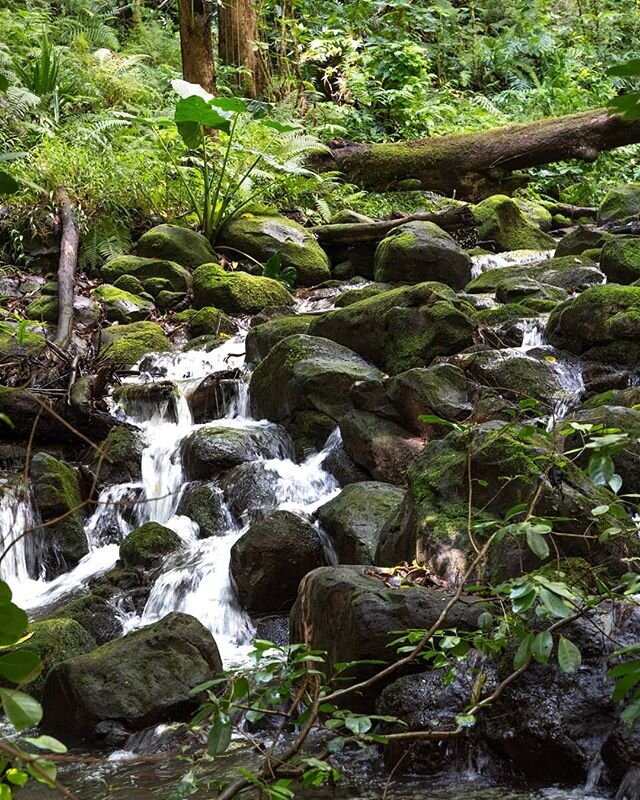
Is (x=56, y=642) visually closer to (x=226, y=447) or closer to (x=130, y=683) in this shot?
(x=130, y=683)

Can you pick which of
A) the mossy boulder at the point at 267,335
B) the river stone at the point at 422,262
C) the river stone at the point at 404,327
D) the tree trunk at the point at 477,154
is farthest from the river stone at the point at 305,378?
the tree trunk at the point at 477,154

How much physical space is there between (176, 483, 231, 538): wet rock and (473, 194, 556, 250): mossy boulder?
6.57m

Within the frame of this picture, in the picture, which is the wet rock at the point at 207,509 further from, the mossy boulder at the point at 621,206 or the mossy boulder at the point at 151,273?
the mossy boulder at the point at 621,206

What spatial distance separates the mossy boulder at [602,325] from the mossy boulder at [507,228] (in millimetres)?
4445

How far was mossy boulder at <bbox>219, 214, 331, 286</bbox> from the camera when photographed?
10906mm

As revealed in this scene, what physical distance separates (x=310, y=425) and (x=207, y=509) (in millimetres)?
1111

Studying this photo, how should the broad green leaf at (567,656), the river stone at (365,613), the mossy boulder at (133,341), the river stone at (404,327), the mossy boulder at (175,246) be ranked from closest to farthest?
the broad green leaf at (567,656) < the river stone at (365,613) < the river stone at (404,327) < the mossy boulder at (133,341) < the mossy boulder at (175,246)

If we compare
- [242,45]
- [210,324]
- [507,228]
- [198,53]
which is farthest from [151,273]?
[242,45]

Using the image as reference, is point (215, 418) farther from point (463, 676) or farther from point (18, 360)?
point (463, 676)

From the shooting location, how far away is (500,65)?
18672mm

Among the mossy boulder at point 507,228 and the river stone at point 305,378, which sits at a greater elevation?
the mossy boulder at point 507,228

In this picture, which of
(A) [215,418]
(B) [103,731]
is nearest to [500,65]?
(A) [215,418]

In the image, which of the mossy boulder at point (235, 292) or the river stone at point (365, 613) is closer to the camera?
the river stone at point (365, 613)

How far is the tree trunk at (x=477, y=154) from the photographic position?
1253 centimetres
